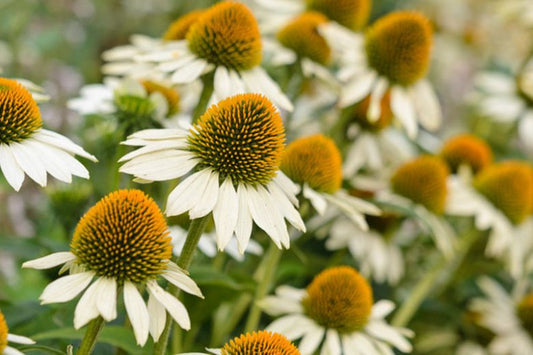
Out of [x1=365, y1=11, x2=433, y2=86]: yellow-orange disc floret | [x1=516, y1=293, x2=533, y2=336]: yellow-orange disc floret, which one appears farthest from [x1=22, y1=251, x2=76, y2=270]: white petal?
[x1=516, y1=293, x2=533, y2=336]: yellow-orange disc floret

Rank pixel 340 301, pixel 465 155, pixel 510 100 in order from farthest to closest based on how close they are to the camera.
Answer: pixel 510 100
pixel 465 155
pixel 340 301

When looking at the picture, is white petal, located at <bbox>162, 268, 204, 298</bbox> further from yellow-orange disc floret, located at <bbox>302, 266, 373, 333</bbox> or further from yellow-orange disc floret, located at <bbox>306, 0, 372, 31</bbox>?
yellow-orange disc floret, located at <bbox>306, 0, 372, 31</bbox>

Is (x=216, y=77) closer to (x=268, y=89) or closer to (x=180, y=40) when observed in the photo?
(x=268, y=89)

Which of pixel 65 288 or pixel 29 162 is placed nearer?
pixel 65 288

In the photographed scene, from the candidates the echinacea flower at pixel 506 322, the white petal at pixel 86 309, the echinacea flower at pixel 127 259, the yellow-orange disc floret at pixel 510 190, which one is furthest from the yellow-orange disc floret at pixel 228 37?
the echinacea flower at pixel 506 322

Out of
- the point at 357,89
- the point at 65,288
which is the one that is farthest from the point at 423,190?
the point at 65,288

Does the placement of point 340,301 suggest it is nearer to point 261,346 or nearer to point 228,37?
point 261,346

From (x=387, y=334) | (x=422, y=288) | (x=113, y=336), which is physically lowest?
(x=422, y=288)
